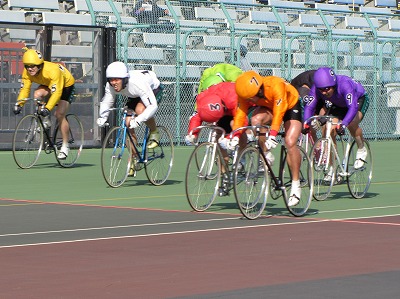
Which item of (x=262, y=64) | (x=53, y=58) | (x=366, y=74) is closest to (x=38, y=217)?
(x=53, y=58)

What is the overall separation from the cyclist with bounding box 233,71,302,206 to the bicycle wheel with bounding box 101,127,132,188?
12.1 feet

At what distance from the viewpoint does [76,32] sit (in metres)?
25.9

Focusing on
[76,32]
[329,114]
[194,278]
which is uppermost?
[76,32]

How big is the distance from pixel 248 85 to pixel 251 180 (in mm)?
993

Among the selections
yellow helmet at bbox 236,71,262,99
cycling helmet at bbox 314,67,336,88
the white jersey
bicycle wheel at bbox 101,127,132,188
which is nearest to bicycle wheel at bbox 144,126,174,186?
bicycle wheel at bbox 101,127,132,188

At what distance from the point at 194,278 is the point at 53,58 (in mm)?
17361

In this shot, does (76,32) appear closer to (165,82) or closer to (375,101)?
(165,82)

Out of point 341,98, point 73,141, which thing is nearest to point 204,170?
point 341,98

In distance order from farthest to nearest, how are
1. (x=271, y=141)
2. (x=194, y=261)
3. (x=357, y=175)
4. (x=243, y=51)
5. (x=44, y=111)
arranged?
1. (x=243, y=51)
2. (x=44, y=111)
3. (x=357, y=175)
4. (x=271, y=141)
5. (x=194, y=261)

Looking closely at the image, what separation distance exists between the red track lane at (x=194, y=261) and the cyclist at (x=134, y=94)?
5064 mm

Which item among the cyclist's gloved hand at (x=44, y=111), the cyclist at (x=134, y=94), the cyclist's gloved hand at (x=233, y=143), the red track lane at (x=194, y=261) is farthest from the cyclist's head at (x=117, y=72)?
the red track lane at (x=194, y=261)

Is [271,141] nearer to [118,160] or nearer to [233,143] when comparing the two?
[233,143]

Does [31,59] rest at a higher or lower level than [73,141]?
higher

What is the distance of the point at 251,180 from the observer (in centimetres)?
1220
